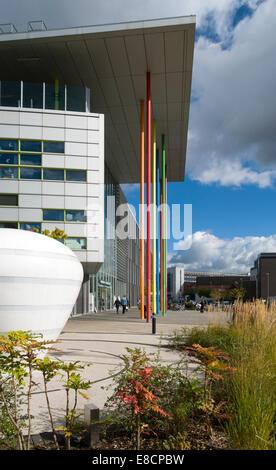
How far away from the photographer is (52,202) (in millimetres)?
22406

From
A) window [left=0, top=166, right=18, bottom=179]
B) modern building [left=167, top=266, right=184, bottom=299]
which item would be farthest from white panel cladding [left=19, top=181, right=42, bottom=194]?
modern building [left=167, top=266, right=184, bottom=299]

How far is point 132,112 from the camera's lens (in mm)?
28219

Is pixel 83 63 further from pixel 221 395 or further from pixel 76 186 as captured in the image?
pixel 221 395

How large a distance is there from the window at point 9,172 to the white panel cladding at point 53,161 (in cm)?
172

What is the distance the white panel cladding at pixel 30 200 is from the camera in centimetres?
2206

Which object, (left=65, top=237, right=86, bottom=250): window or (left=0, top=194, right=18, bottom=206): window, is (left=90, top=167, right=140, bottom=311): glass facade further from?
(left=0, top=194, right=18, bottom=206): window

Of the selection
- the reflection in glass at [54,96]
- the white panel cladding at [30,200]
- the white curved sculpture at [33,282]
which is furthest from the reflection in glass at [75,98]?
the white curved sculpture at [33,282]

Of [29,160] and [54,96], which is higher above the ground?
[54,96]

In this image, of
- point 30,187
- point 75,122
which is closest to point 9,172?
point 30,187

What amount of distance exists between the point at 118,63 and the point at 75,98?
333 cm

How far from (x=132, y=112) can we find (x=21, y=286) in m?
23.8

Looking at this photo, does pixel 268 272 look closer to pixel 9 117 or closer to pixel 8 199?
pixel 8 199

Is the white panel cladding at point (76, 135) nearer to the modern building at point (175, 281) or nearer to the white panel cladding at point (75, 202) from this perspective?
the white panel cladding at point (75, 202)

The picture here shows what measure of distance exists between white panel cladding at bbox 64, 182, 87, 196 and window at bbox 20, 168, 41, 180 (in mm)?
1743
